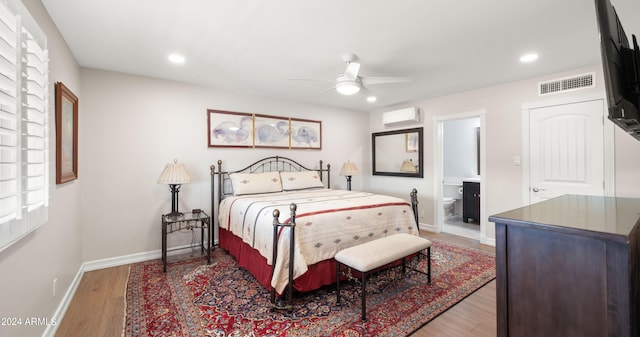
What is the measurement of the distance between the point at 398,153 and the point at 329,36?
333 cm

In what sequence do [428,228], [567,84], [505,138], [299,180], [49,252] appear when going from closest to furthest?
[49,252]
[567,84]
[505,138]
[299,180]
[428,228]

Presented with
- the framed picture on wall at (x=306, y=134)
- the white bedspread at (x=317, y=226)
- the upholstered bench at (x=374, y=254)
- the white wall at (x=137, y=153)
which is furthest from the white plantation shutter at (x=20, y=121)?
the framed picture on wall at (x=306, y=134)

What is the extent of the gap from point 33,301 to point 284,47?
2.64m

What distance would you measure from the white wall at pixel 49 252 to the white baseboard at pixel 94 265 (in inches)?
2.7

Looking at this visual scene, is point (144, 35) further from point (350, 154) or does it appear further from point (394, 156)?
point (394, 156)

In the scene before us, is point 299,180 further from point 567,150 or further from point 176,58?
point 567,150

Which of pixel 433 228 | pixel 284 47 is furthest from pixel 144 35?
pixel 433 228

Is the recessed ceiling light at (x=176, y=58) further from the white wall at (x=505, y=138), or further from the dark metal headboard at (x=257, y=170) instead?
the white wall at (x=505, y=138)

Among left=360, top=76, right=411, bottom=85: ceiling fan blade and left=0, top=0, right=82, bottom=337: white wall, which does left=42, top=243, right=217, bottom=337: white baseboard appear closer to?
left=0, top=0, right=82, bottom=337: white wall

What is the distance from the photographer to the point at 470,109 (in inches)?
163

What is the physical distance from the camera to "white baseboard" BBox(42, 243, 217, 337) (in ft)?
6.49

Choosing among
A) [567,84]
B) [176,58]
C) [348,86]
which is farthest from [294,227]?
[567,84]

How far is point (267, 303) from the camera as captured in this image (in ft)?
7.66

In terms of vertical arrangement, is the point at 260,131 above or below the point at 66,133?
above
